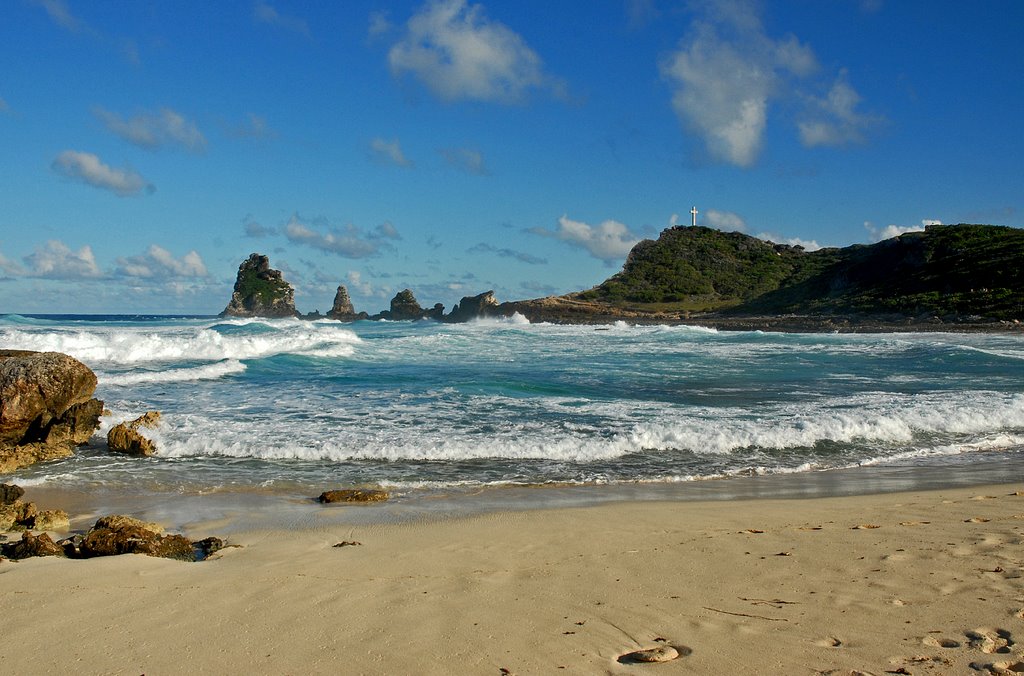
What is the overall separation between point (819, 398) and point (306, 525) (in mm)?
11254

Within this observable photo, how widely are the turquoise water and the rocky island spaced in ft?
92.2

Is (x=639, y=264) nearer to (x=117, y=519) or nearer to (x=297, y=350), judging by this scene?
(x=297, y=350)

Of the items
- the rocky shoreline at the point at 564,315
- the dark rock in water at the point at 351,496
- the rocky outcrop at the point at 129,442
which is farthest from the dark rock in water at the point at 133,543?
the rocky shoreline at the point at 564,315

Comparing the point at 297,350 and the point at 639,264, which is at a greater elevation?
the point at 639,264

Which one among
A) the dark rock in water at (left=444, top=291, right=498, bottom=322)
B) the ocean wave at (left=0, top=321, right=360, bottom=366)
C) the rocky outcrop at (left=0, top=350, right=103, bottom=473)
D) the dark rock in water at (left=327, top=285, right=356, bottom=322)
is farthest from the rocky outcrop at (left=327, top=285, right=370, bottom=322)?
the rocky outcrop at (left=0, top=350, right=103, bottom=473)

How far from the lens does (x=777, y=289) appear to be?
7481 cm

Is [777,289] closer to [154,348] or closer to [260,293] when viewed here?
[154,348]

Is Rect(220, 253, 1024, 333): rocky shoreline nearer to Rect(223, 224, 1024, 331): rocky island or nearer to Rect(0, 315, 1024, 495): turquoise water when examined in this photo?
Rect(223, 224, 1024, 331): rocky island

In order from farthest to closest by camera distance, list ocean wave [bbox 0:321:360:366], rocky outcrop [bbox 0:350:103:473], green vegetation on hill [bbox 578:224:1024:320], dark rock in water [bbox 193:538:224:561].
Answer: green vegetation on hill [bbox 578:224:1024:320]
ocean wave [bbox 0:321:360:366]
rocky outcrop [bbox 0:350:103:473]
dark rock in water [bbox 193:538:224:561]

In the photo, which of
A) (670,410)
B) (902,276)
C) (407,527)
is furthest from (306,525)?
(902,276)

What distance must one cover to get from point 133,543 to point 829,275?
7486 centimetres

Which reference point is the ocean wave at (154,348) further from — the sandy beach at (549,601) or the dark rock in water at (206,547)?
the sandy beach at (549,601)

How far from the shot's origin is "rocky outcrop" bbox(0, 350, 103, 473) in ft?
29.9

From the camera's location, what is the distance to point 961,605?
3623 mm
